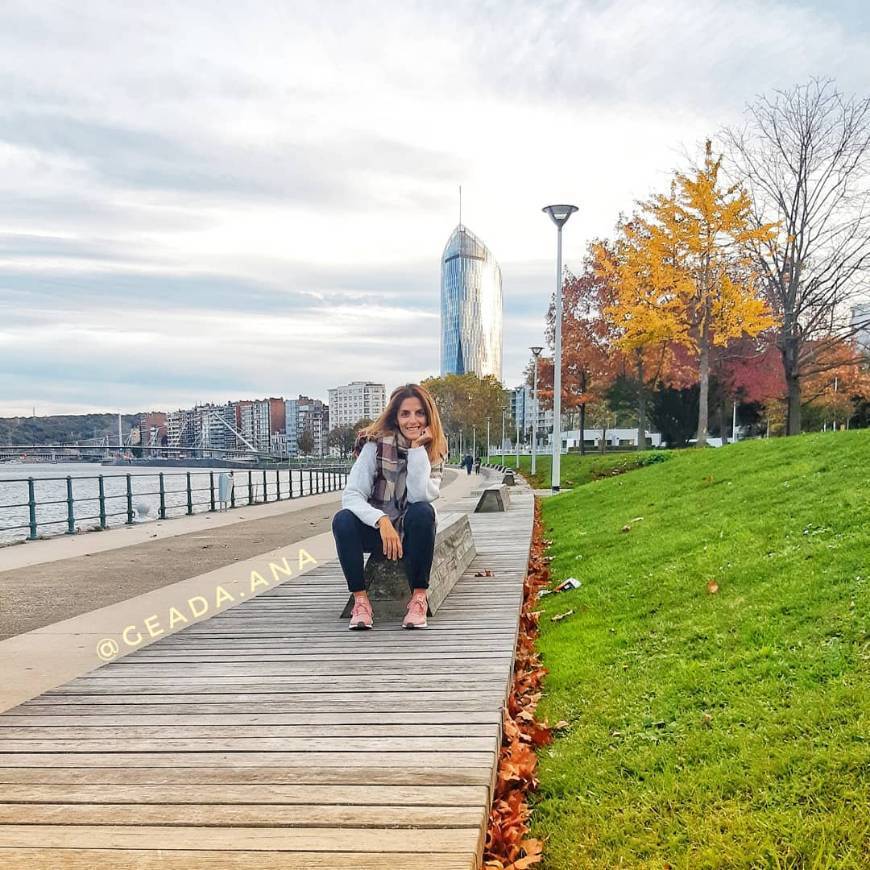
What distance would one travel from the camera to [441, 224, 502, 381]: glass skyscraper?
169 meters

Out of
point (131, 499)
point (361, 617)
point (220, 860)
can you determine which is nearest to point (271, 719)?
point (220, 860)

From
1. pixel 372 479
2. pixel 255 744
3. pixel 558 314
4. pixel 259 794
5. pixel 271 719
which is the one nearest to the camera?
pixel 259 794

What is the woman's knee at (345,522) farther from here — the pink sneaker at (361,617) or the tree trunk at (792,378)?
the tree trunk at (792,378)

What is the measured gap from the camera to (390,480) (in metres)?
5.09

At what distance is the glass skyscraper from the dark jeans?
160672mm

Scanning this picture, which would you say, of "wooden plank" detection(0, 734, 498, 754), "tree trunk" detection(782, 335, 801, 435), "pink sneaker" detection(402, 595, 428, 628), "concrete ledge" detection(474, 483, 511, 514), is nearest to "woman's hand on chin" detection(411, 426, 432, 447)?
"pink sneaker" detection(402, 595, 428, 628)

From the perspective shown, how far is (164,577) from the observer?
9.68 m

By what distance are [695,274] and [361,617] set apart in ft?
73.3

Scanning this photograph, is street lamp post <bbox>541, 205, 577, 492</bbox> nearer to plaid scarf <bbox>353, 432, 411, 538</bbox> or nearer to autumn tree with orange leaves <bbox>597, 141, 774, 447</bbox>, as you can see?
autumn tree with orange leaves <bbox>597, 141, 774, 447</bbox>

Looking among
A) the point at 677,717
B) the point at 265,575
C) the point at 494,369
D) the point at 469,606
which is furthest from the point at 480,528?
the point at 494,369

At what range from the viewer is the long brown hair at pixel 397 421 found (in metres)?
5.08

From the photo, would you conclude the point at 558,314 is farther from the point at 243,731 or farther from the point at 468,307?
the point at 468,307

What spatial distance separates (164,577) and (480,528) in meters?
4.53

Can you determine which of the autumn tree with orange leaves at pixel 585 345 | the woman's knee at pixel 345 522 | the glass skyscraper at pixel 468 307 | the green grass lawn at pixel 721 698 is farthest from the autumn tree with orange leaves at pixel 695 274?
the glass skyscraper at pixel 468 307
